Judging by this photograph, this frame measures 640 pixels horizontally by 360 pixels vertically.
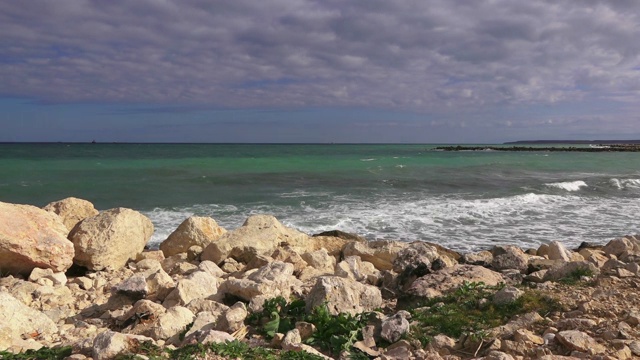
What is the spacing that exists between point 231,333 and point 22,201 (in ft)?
63.8

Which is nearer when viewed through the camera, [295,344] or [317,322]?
[295,344]

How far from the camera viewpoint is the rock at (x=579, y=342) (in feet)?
14.4

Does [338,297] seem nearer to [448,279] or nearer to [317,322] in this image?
[317,322]

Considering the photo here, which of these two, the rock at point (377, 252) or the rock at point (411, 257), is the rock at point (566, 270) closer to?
the rock at point (411, 257)

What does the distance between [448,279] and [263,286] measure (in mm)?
2326

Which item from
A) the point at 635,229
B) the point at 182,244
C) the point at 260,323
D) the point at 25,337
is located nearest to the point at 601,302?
the point at 260,323

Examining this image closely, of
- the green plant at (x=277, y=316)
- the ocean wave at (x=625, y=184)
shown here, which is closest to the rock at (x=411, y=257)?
the green plant at (x=277, y=316)

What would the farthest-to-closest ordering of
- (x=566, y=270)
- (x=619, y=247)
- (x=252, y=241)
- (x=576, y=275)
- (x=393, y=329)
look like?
(x=619, y=247) → (x=252, y=241) → (x=566, y=270) → (x=576, y=275) → (x=393, y=329)

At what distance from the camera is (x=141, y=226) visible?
955 centimetres

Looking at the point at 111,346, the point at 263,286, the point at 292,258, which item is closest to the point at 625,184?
the point at 292,258

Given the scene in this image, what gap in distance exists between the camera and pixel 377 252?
9.77 meters

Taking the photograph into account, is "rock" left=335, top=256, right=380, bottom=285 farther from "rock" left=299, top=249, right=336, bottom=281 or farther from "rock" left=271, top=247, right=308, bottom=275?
"rock" left=271, top=247, right=308, bottom=275

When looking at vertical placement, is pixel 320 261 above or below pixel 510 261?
below

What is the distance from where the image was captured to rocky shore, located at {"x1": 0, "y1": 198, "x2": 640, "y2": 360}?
449cm
